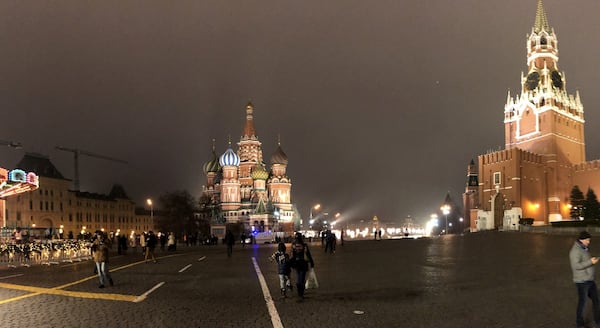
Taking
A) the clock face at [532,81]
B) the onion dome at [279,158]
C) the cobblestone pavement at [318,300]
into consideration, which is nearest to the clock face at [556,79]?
the clock face at [532,81]

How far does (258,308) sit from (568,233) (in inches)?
1826

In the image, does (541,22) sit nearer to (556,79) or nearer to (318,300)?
(556,79)

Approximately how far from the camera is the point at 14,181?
29141mm

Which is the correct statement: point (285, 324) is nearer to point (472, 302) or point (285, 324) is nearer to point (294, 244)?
point (294, 244)

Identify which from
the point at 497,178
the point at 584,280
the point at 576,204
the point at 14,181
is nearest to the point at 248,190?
the point at 497,178

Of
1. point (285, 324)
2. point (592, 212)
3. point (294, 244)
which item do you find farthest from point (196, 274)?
point (592, 212)

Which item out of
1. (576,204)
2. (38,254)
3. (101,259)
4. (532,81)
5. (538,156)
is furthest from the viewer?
(532,81)

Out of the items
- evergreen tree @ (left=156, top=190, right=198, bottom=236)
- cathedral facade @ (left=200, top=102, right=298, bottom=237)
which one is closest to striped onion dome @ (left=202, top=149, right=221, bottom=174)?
cathedral facade @ (left=200, top=102, right=298, bottom=237)

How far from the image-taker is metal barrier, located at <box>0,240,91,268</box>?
25391mm

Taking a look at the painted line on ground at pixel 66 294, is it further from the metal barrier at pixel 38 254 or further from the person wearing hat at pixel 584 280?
the metal barrier at pixel 38 254

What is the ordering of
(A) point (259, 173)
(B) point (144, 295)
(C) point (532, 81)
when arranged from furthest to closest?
Result: (A) point (259, 173) < (C) point (532, 81) < (B) point (144, 295)

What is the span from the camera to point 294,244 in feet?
37.6

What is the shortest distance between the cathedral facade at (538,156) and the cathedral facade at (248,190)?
1476 inches

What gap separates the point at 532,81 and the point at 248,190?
59.1 meters
